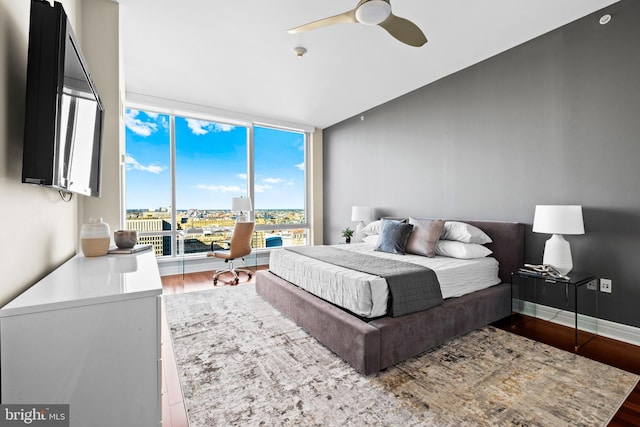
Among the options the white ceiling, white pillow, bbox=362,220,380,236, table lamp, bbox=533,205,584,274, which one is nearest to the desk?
table lamp, bbox=533,205,584,274

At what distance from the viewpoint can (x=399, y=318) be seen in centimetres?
211

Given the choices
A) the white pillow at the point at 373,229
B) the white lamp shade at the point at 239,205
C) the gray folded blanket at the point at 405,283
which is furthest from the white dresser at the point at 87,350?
the white lamp shade at the point at 239,205

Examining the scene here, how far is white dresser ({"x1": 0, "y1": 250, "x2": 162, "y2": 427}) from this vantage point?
908 millimetres

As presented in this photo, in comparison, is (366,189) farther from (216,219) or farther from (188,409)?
(188,409)

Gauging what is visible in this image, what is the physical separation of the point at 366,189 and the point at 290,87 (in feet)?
7.00

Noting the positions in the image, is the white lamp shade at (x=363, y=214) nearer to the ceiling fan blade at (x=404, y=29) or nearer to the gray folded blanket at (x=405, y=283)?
the gray folded blanket at (x=405, y=283)

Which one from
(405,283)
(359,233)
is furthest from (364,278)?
(359,233)

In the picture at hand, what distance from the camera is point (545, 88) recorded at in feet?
9.65

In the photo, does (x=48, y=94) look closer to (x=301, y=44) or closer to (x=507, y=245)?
(x=301, y=44)

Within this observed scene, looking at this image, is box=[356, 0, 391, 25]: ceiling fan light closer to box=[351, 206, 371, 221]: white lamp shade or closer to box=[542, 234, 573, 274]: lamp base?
box=[542, 234, 573, 274]: lamp base

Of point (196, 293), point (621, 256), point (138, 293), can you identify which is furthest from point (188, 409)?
point (621, 256)

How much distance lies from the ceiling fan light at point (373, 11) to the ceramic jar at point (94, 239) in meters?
2.23

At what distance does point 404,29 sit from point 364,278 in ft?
6.47

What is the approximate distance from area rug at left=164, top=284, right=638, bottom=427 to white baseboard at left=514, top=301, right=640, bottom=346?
0.65 m
